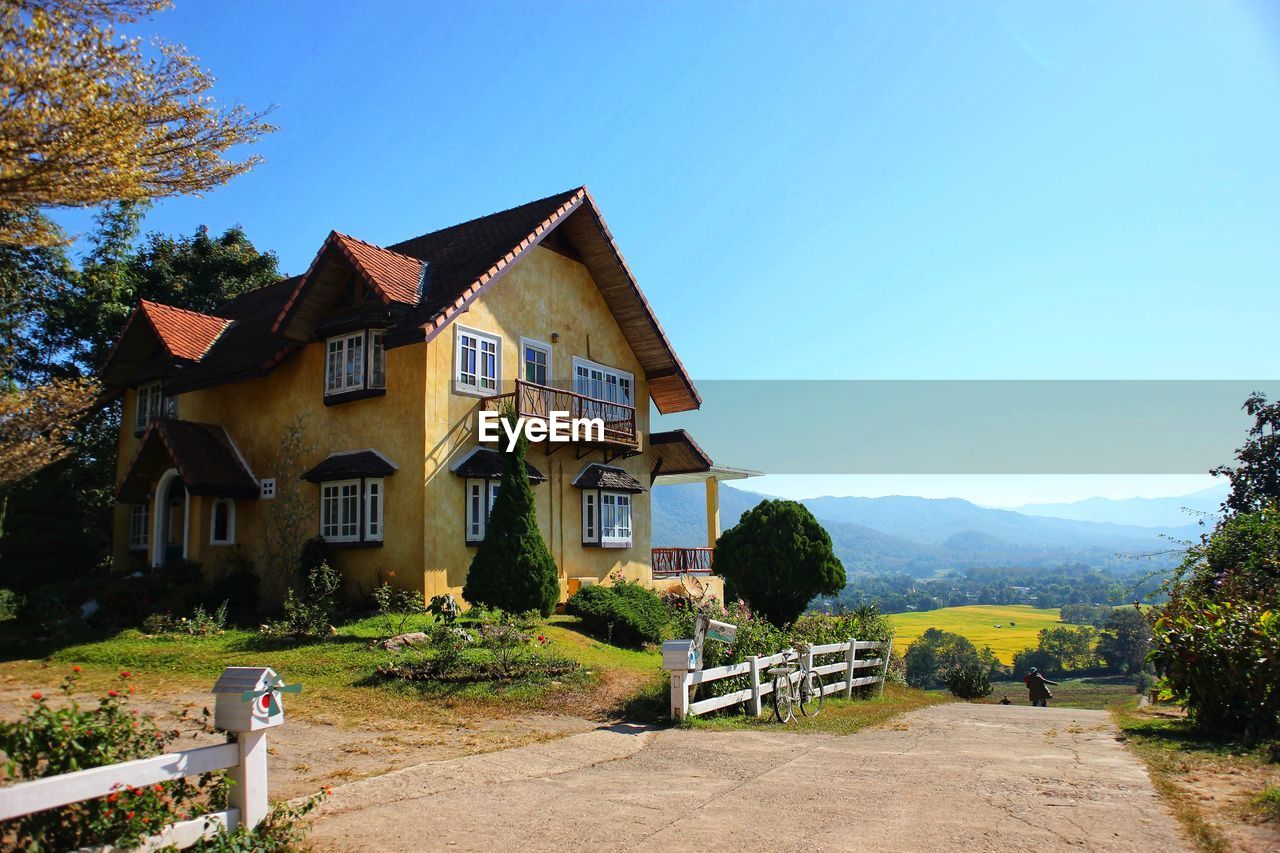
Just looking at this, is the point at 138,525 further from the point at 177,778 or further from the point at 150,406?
the point at 177,778

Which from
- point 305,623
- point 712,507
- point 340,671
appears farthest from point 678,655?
point 712,507

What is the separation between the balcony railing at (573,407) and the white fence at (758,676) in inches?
342

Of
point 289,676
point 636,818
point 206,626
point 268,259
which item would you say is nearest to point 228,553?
point 206,626

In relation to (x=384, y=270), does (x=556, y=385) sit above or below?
below

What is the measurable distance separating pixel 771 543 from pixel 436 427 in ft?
32.3

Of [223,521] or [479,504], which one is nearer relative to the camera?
[479,504]

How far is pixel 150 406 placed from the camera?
25.6 m

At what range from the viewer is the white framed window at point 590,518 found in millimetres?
23938

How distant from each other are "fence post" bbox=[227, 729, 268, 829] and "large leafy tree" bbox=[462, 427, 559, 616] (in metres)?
11.8

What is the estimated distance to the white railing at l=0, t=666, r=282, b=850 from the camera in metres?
4.64

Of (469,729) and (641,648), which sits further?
(641,648)

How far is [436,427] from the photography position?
64.5 feet

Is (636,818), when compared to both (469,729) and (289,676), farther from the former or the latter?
(289,676)

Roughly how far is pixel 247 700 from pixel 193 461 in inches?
681
